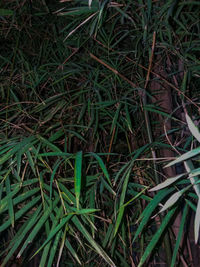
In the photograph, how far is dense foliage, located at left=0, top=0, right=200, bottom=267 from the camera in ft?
2.70

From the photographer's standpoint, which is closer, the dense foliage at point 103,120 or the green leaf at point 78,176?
the green leaf at point 78,176

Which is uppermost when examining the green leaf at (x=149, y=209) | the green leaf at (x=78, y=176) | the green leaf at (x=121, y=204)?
the green leaf at (x=78, y=176)

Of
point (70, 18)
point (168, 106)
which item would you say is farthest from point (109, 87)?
point (70, 18)

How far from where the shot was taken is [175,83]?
3.39ft

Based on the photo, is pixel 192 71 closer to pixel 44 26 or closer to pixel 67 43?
pixel 67 43

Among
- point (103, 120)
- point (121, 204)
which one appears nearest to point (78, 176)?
point (121, 204)

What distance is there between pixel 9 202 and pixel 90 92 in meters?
0.57

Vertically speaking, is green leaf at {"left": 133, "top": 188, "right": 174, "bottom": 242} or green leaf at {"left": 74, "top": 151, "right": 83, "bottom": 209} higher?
green leaf at {"left": 74, "top": 151, "right": 83, "bottom": 209}

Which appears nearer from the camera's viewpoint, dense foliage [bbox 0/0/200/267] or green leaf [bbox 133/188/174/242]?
green leaf [bbox 133/188/174/242]

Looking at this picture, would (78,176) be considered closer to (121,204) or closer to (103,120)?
(121,204)

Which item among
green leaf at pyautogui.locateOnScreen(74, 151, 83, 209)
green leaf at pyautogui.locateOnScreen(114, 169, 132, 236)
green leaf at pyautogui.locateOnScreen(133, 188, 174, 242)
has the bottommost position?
green leaf at pyautogui.locateOnScreen(114, 169, 132, 236)

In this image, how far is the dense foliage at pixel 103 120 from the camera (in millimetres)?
824

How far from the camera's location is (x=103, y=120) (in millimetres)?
1224

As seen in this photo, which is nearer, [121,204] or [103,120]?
[121,204]
